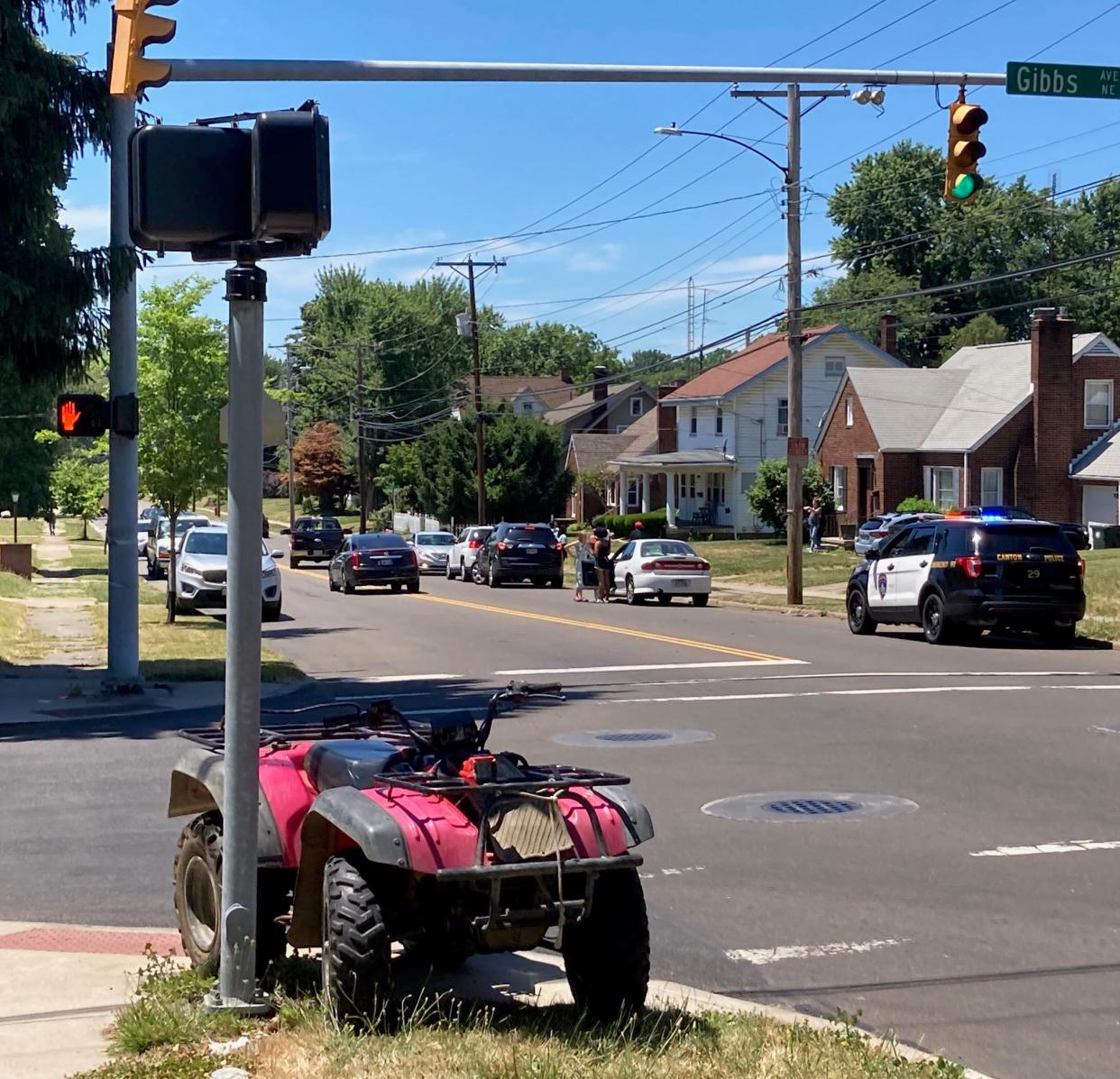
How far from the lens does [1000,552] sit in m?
22.9

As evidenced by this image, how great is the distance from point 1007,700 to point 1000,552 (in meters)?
7.45

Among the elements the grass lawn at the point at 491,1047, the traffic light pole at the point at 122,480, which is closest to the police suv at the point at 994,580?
the traffic light pole at the point at 122,480

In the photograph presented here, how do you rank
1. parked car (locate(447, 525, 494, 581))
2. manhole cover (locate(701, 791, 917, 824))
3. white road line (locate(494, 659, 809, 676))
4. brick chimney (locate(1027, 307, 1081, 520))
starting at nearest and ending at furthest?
manhole cover (locate(701, 791, 917, 824)) < white road line (locate(494, 659, 809, 676)) < parked car (locate(447, 525, 494, 581)) < brick chimney (locate(1027, 307, 1081, 520))

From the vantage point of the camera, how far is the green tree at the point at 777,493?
197ft

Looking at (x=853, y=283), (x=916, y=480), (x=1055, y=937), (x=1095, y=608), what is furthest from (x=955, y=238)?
(x=1055, y=937)

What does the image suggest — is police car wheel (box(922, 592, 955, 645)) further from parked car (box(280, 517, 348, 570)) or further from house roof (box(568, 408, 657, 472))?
house roof (box(568, 408, 657, 472))

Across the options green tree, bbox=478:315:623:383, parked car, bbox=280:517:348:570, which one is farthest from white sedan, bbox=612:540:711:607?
green tree, bbox=478:315:623:383

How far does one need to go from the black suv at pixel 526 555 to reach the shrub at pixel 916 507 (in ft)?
54.0

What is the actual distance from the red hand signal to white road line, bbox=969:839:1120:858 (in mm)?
11552

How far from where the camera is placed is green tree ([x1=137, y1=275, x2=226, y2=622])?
29.6m

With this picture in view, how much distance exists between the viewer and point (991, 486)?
57.0 m

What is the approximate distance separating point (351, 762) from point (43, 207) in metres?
14.5

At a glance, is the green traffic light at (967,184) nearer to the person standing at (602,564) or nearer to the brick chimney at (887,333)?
the person standing at (602,564)

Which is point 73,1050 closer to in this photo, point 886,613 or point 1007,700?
point 1007,700
